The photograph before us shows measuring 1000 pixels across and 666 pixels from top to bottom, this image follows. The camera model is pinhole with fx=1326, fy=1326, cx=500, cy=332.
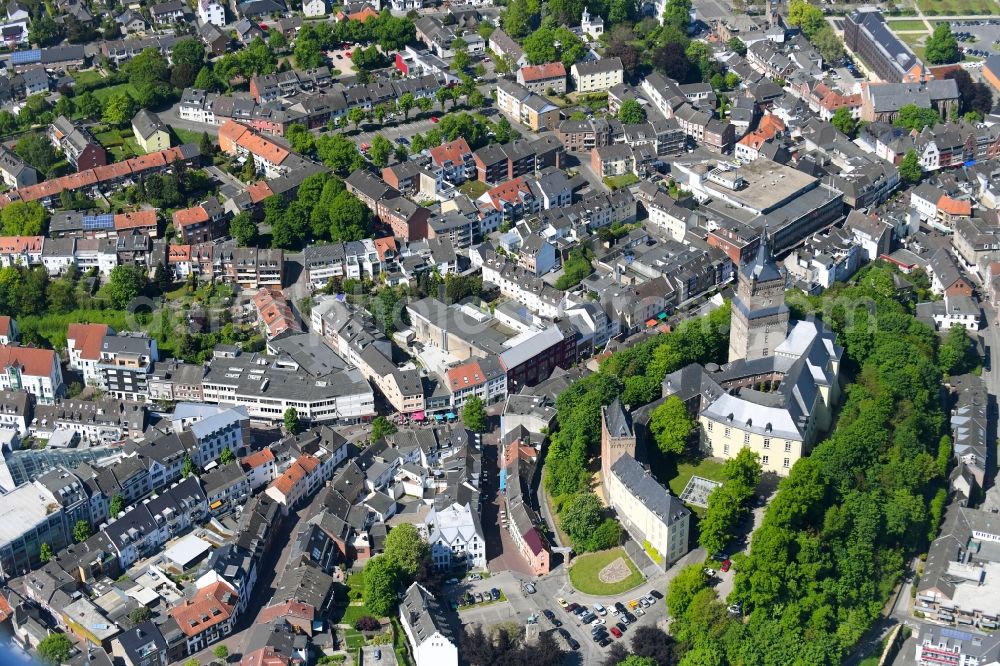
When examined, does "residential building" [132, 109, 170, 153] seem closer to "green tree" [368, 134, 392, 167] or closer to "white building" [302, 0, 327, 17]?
"green tree" [368, 134, 392, 167]

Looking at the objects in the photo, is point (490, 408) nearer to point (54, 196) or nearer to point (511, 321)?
point (511, 321)

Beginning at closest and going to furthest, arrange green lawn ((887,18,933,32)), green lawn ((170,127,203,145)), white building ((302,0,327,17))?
1. green lawn ((170,127,203,145))
2. white building ((302,0,327,17))
3. green lawn ((887,18,933,32))

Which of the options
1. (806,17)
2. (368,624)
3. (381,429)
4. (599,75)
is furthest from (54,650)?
(806,17)

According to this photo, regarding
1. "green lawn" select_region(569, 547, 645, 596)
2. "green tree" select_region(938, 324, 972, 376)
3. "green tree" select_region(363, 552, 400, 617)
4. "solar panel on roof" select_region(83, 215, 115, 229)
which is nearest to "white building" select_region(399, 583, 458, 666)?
"green tree" select_region(363, 552, 400, 617)

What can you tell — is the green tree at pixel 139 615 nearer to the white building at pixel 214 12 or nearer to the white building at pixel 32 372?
the white building at pixel 32 372

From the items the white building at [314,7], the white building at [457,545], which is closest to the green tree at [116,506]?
the white building at [457,545]

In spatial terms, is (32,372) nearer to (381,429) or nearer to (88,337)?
(88,337)

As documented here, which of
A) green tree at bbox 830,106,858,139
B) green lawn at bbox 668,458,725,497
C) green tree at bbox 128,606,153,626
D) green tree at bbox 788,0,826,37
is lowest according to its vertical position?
green tree at bbox 128,606,153,626

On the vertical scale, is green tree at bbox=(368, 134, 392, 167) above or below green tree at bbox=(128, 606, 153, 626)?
above
